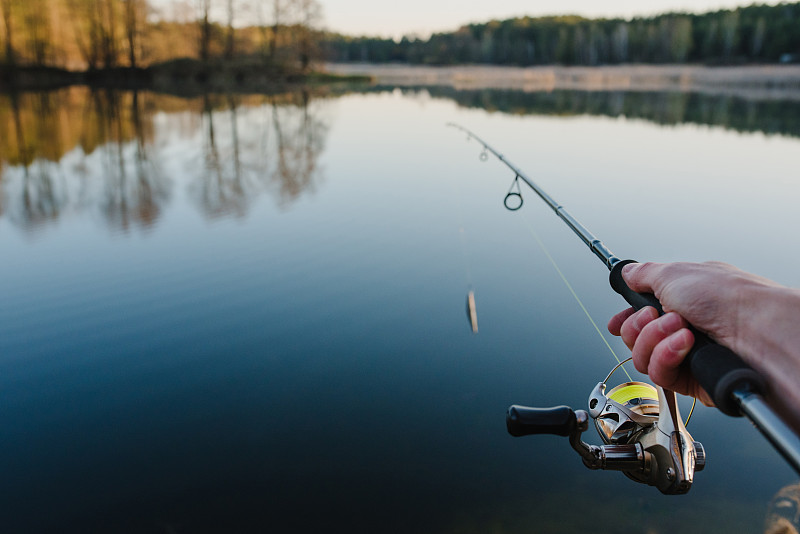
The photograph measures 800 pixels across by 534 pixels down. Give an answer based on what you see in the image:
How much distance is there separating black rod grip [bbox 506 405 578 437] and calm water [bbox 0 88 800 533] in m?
0.95

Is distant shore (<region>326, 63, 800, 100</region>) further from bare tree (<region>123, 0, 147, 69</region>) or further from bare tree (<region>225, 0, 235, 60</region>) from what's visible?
bare tree (<region>123, 0, 147, 69</region>)

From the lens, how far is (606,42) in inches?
2435

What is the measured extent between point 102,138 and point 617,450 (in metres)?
11.6

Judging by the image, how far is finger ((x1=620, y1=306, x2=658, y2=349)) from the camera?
1.12 meters

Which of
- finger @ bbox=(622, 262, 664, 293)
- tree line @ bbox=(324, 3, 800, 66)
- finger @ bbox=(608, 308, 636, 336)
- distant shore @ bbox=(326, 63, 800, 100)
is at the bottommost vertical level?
finger @ bbox=(608, 308, 636, 336)

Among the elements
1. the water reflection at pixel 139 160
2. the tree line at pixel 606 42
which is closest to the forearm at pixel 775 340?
the water reflection at pixel 139 160

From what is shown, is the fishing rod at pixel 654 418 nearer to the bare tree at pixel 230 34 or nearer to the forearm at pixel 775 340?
the forearm at pixel 775 340

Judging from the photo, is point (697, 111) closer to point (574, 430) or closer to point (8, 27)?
point (574, 430)

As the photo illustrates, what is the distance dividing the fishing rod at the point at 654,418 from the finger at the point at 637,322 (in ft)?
0.05

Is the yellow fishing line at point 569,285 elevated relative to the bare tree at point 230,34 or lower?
lower

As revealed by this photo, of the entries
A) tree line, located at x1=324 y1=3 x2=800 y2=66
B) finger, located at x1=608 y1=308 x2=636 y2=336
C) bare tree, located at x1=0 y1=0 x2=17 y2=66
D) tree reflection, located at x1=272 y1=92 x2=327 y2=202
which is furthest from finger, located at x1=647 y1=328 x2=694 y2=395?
tree line, located at x1=324 y1=3 x2=800 y2=66

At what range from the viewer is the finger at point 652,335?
1.01 m

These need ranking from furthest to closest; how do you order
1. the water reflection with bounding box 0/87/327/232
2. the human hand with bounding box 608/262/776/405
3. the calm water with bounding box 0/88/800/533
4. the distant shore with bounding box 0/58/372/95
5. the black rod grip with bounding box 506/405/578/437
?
the distant shore with bounding box 0/58/372/95 → the water reflection with bounding box 0/87/327/232 → the calm water with bounding box 0/88/800/533 → the black rod grip with bounding box 506/405/578/437 → the human hand with bounding box 608/262/776/405

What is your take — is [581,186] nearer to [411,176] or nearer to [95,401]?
[411,176]
